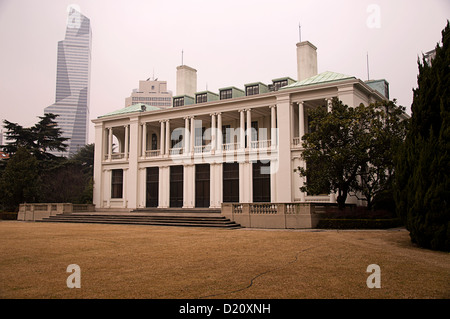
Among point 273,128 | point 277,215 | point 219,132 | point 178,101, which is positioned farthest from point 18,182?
point 277,215

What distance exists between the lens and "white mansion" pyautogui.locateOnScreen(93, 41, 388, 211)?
1238 inches

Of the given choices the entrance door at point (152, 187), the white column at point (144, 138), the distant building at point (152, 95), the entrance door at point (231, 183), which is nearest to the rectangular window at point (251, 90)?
the entrance door at point (231, 183)

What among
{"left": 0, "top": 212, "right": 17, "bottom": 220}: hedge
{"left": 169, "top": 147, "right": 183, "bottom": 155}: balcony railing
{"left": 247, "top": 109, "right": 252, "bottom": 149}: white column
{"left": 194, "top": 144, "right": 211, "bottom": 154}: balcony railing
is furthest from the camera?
{"left": 169, "top": 147, "right": 183, "bottom": 155}: balcony railing

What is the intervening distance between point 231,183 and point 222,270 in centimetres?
2653

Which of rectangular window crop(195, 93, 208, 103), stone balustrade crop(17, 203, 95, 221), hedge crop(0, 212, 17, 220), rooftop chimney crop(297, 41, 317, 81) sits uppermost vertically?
rooftop chimney crop(297, 41, 317, 81)

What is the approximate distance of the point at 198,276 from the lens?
8.14 m

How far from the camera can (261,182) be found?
1325 inches

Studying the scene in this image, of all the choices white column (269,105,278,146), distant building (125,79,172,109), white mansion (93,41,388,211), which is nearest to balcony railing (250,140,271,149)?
white mansion (93,41,388,211)

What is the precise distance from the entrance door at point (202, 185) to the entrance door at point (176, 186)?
6.33 ft

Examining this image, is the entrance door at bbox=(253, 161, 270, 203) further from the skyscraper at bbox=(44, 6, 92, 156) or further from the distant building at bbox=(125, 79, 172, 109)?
the distant building at bbox=(125, 79, 172, 109)

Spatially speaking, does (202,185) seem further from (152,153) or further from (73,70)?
(73,70)

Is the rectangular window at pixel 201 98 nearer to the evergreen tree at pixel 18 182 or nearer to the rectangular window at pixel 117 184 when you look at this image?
the rectangular window at pixel 117 184

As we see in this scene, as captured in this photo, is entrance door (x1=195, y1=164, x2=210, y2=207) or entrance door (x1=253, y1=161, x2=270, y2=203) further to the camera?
entrance door (x1=195, y1=164, x2=210, y2=207)

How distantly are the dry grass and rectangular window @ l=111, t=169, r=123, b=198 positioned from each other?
2806cm
